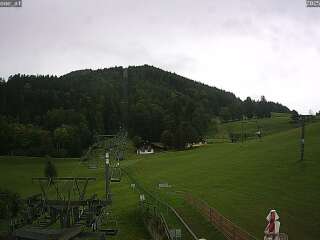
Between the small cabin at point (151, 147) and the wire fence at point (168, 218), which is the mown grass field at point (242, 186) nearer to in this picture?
the wire fence at point (168, 218)

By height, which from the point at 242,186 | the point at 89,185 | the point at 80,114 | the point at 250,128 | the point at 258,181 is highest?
the point at 80,114

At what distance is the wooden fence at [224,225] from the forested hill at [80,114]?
92981 mm

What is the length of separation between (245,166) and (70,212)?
118 feet

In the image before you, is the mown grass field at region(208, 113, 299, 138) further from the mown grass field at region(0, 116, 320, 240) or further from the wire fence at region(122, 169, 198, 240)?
the wire fence at region(122, 169, 198, 240)

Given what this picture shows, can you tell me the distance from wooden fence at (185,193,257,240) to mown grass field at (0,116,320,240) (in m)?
0.52

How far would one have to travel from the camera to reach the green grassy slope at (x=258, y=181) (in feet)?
99.8

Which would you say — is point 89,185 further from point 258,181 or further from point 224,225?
point 224,225

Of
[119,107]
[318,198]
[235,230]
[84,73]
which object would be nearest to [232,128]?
[119,107]

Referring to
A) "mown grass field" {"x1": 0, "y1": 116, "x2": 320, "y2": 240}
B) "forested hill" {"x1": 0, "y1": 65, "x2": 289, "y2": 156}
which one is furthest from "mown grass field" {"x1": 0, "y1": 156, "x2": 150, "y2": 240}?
"forested hill" {"x1": 0, "y1": 65, "x2": 289, "y2": 156}

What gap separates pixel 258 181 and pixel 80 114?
11364 cm

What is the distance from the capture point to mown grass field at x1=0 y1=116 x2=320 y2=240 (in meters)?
30.1

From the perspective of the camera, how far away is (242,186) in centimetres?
4378

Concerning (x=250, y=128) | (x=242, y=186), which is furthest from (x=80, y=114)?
(x=242, y=186)

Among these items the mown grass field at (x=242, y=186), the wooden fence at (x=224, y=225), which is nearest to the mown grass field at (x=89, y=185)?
the mown grass field at (x=242, y=186)
